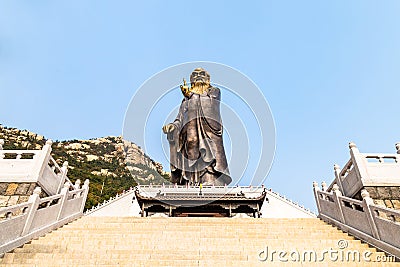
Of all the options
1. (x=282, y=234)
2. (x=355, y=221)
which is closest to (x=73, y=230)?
(x=282, y=234)

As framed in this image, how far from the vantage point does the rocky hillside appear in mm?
32562

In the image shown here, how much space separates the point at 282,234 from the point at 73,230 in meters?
3.97

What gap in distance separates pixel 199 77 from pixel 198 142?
3.89 m

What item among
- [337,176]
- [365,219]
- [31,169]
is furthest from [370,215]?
[31,169]

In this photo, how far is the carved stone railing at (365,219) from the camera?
4645 millimetres

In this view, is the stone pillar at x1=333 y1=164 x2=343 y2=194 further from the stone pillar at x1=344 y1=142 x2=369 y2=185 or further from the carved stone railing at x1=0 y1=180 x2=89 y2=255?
the carved stone railing at x1=0 y1=180 x2=89 y2=255

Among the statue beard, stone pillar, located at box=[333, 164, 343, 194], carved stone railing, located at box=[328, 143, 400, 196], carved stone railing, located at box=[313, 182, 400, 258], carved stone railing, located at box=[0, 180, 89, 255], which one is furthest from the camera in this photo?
the statue beard

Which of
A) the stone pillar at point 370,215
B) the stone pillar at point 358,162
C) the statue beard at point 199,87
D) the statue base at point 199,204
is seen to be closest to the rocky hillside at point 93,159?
the statue beard at point 199,87

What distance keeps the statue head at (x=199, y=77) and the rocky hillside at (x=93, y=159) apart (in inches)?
531

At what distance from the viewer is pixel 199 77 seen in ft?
55.2

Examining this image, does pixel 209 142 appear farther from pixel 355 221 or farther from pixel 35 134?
pixel 35 134

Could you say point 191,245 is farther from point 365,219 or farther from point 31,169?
point 31,169

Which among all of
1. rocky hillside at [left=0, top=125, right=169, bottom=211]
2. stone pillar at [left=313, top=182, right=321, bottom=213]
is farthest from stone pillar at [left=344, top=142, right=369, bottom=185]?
rocky hillside at [left=0, top=125, right=169, bottom=211]

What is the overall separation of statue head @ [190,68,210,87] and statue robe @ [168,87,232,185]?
94 cm
